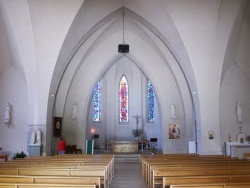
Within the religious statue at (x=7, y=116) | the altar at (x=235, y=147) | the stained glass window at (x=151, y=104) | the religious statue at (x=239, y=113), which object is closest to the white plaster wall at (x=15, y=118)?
the religious statue at (x=7, y=116)

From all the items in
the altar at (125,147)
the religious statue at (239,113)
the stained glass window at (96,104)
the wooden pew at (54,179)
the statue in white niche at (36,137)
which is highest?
the stained glass window at (96,104)

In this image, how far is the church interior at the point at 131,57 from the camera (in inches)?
598

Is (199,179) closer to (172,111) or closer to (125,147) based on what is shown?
(172,111)

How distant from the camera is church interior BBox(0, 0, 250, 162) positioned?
15195 millimetres

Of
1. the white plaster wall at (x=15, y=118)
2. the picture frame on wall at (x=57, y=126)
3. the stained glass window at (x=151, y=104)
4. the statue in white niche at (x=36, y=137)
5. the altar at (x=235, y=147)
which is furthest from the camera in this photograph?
the stained glass window at (x=151, y=104)

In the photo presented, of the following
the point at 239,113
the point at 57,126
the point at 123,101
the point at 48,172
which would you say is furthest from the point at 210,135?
the point at 123,101

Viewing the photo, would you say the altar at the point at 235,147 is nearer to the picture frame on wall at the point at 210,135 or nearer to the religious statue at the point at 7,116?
the picture frame on wall at the point at 210,135

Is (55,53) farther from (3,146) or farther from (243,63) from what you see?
(243,63)

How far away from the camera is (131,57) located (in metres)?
22.1

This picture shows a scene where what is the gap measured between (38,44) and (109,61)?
698 centimetres

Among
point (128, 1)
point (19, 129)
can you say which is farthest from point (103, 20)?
point (19, 129)

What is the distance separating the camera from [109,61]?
22.0m

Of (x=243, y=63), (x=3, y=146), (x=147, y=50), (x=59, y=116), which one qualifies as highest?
(x=147, y=50)

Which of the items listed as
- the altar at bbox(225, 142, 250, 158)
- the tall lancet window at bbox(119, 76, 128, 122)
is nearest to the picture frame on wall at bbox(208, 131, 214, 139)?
the altar at bbox(225, 142, 250, 158)
